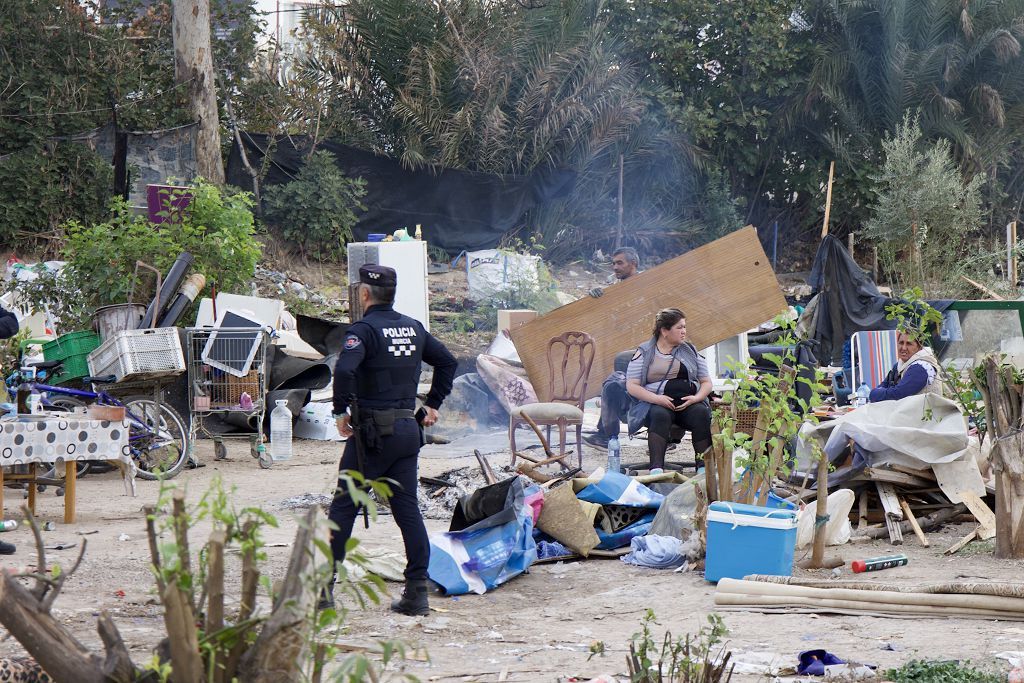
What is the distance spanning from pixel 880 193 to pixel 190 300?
507 inches

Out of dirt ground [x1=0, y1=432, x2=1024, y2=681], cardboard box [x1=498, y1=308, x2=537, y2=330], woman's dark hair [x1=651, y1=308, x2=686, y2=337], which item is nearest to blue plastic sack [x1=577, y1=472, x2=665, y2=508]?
dirt ground [x1=0, y1=432, x2=1024, y2=681]

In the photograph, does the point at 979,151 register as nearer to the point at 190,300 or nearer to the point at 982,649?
the point at 190,300

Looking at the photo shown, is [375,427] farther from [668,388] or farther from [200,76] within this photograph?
[200,76]

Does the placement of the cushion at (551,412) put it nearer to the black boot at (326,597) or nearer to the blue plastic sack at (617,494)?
the blue plastic sack at (617,494)

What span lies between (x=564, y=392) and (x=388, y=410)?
4846 millimetres

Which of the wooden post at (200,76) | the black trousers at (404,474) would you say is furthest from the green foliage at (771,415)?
the wooden post at (200,76)

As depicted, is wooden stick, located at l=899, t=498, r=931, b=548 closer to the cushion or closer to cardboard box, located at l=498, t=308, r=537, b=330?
the cushion

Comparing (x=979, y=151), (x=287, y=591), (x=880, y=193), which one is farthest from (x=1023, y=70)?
(x=287, y=591)

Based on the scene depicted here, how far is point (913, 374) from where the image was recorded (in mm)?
7246

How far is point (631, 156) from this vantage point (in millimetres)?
19781

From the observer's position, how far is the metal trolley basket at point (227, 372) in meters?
9.53

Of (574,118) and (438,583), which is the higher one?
(574,118)

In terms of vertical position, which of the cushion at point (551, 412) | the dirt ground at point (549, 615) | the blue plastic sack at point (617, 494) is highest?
the cushion at point (551, 412)

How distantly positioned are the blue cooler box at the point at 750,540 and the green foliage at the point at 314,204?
40.7 ft
